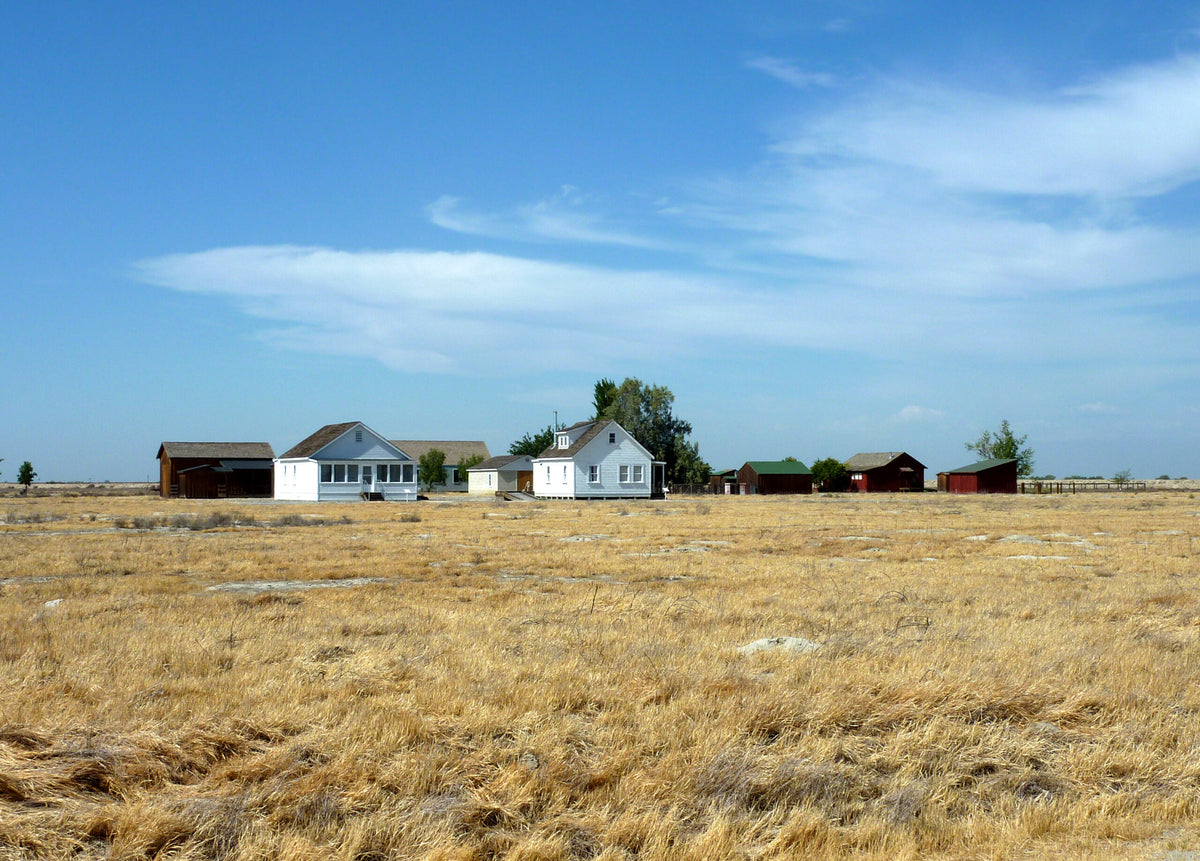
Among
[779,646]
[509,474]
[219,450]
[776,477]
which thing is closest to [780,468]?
[776,477]

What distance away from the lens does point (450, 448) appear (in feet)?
393

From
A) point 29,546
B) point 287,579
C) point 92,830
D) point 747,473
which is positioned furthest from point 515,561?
point 747,473

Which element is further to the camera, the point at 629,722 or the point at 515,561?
the point at 515,561

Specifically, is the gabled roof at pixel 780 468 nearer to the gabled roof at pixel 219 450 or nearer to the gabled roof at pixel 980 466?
the gabled roof at pixel 980 466

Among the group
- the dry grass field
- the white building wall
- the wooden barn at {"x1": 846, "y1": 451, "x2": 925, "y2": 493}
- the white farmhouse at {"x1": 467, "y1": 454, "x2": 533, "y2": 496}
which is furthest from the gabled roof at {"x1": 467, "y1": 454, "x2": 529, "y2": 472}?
the dry grass field

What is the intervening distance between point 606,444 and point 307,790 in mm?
67929

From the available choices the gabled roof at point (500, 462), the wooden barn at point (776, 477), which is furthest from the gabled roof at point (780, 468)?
the gabled roof at point (500, 462)

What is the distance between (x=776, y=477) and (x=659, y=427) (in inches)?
629

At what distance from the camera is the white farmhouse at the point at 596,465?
72.6 m

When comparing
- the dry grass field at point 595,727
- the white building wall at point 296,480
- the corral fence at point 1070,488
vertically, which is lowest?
the corral fence at point 1070,488

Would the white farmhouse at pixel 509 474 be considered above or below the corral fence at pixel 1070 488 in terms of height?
above

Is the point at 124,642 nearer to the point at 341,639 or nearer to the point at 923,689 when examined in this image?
the point at 341,639

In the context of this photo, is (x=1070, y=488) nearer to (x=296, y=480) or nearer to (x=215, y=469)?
(x=296, y=480)

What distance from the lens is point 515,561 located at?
20250 millimetres
